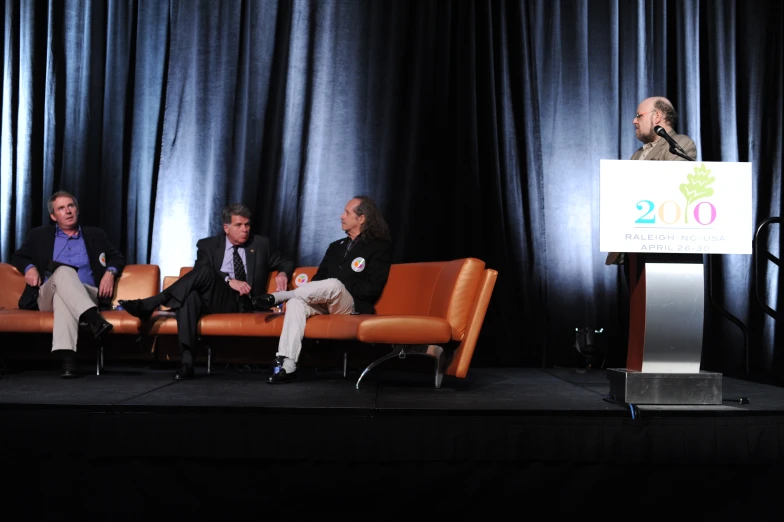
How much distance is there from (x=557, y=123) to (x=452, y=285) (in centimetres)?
230

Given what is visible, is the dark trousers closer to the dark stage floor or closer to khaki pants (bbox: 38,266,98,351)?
khaki pants (bbox: 38,266,98,351)

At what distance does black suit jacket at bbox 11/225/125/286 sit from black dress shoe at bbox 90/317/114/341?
64 cm

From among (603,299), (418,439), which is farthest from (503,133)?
(418,439)

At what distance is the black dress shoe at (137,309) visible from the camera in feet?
12.9

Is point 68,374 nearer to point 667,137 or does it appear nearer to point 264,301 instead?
point 264,301

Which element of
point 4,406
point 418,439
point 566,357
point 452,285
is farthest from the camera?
point 566,357

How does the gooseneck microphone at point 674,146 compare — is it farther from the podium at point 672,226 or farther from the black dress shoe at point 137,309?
the black dress shoe at point 137,309

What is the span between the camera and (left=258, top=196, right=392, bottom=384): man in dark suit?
3820 millimetres

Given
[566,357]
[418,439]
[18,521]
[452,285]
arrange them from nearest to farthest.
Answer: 1. [18,521]
2. [418,439]
3. [452,285]
4. [566,357]

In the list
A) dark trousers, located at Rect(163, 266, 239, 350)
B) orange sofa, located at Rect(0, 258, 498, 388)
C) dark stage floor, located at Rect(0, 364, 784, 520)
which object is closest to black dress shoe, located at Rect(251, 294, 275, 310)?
orange sofa, located at Rect(0, 258, 498, 388)

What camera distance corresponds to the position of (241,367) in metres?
4.99

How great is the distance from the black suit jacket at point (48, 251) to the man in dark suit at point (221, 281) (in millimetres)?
595

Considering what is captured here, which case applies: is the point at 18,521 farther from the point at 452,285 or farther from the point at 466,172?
the point at 466,172

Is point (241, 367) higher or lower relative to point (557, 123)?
lower
